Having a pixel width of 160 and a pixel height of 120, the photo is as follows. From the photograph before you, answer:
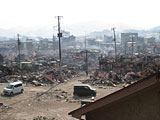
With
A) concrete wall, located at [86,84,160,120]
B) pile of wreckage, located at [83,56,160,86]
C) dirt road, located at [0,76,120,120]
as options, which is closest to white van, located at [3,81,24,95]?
dirt road, located at [0,76,120,120]

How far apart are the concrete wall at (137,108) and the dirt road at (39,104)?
908 centimetres

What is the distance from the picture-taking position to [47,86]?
887 inches

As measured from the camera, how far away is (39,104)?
15.4m

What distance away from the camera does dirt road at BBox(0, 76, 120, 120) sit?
13.1 meters

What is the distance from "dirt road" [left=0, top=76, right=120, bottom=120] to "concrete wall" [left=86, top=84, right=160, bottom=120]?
908 cm

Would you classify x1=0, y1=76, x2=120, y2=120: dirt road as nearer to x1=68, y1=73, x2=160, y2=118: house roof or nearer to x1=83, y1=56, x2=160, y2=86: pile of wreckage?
x1=83, y1=56, x2=160, y2=86: pile of wreckage

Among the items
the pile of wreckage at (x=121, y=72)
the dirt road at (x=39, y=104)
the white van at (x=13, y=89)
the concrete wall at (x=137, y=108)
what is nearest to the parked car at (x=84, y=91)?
the dirt road at (x=39, y=104)

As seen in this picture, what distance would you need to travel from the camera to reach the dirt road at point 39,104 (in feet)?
43.0

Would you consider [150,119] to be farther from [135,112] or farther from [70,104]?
[70,104]

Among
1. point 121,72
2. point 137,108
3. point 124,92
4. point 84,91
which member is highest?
point 124,92

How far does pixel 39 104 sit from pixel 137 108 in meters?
13.0

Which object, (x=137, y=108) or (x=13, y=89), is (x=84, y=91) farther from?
(x=137, y=108)

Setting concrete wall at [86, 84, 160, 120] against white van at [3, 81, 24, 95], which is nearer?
concrete wall at [86, 84, 160, 120]

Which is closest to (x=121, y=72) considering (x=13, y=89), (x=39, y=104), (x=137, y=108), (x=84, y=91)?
(x=84, y=91)
